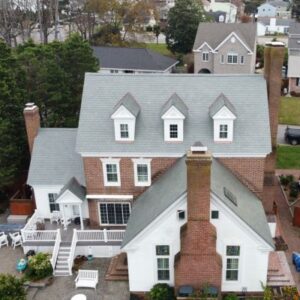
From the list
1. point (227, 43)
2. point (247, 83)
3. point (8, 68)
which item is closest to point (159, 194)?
point (247, 83)

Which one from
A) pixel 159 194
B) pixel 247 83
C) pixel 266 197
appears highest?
pixel 247 83

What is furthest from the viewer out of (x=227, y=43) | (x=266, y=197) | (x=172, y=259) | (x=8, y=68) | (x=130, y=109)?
(x=227, y=43)

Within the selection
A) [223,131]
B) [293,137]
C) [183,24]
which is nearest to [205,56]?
[183,24]

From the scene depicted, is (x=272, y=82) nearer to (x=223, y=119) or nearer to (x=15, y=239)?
(x=223, y=119)

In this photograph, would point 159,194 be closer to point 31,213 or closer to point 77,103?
point 31,213

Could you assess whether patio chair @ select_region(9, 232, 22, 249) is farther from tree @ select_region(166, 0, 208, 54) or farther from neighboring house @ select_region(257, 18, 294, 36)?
neighboring house @ select_region(257, 18, 294, 36)

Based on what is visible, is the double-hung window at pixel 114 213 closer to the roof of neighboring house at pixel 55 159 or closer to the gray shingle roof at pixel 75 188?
the gray shingle roof at pixel 75 188
